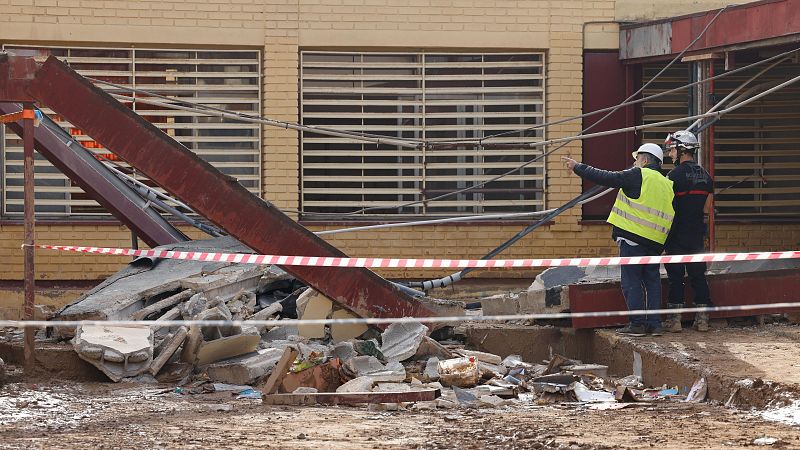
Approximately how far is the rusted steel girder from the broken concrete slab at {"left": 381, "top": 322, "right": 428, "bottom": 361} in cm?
47

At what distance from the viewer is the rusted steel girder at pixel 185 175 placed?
12258 millimetres

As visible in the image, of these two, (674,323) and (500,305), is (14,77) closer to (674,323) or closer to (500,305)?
(500,305)

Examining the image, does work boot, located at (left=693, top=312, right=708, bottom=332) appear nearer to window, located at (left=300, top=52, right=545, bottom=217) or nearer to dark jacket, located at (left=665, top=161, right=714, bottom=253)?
dark jacket, located at (left=665, top=161, right=714, bottom=253)

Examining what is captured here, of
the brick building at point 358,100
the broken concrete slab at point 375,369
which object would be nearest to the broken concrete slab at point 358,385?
the broken concrete slab at point 375,369

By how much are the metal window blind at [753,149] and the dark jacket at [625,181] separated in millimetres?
4981

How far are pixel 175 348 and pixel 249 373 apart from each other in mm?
701

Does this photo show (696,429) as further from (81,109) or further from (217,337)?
(81,109)

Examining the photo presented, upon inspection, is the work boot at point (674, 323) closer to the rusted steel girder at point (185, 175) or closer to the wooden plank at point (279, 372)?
the rusted steel girder at point (185, 175)

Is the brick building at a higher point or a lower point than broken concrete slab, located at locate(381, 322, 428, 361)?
higher

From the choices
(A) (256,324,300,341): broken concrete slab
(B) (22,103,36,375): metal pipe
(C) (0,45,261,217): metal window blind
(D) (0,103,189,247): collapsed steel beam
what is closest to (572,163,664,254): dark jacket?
(A) (256,324,300,341): broken concrete slab

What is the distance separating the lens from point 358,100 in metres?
17.2

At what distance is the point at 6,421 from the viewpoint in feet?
31.4

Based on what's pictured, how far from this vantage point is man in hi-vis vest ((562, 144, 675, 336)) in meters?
12.4

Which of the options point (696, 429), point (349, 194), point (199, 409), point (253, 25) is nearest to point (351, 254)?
point (349, 194)
